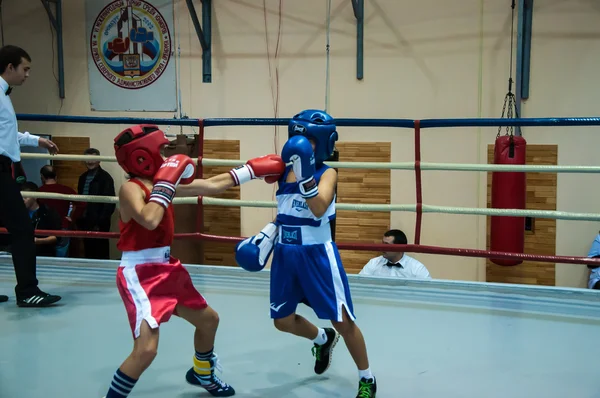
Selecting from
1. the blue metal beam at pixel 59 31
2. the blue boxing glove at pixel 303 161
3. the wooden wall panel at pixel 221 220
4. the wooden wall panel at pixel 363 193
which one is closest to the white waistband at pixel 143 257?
the blue boxing glove at pixel 303 161

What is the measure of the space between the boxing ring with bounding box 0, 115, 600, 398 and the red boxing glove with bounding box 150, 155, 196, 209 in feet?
2.43

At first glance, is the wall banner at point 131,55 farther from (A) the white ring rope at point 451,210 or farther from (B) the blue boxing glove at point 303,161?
(B) the blue boxing glove at point 303,161

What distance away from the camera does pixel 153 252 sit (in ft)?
6.14

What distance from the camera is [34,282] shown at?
2.87m

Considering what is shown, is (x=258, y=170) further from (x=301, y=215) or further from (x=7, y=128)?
(x=7, y=128)

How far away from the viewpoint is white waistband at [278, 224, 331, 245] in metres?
1.97

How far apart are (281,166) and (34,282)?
160 centimetres

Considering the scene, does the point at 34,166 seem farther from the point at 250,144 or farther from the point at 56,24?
the point at 250,144

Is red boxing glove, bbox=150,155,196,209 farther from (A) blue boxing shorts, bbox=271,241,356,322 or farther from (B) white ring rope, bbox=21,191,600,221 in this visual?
(B) white ring rope, bbox=21,191,600,221

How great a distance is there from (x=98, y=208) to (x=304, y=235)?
4.82 metres

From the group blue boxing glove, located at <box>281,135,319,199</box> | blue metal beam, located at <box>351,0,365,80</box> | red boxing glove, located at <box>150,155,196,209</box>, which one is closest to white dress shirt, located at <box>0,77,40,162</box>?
red boxing glove, located at <box>150,155,196,209</box>

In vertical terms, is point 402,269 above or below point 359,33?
below

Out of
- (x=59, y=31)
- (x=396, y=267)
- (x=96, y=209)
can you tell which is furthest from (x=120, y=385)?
(x=59, y=31)

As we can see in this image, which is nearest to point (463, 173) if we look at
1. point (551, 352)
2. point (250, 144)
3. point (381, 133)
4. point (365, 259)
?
point (381, 133)
